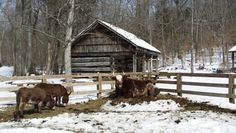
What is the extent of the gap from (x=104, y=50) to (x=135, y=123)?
74.4ft

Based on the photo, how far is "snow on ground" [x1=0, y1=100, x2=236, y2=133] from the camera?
32.2ft

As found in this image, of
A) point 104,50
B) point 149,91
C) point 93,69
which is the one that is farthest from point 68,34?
point 93,69

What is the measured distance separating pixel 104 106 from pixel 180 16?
2328 inches

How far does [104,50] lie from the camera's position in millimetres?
33250

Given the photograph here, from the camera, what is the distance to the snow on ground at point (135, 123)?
980 cm

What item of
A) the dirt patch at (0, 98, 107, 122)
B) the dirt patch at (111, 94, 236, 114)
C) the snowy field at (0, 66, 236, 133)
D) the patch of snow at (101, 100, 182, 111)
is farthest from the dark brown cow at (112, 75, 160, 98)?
the snowy field at (0, 66, 236, 133)

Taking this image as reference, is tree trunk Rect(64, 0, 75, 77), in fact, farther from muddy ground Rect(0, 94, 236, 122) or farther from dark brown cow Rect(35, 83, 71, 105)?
dark brown cow Rect(35, 83, 71, 105)

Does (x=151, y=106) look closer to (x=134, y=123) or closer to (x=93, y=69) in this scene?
(x=134, y=123)

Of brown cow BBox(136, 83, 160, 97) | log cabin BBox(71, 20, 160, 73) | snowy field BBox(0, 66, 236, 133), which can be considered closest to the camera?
snowy field BBox(0, 66, 236, 133)

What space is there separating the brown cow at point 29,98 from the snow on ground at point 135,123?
2.07 ft

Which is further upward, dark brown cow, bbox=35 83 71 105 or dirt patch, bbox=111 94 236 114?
dark brown cow, bbox=35 83 71 105

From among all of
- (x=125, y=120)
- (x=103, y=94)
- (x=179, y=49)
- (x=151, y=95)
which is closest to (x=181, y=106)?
(x=151, y=95)

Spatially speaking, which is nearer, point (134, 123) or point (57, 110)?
point (134, 123)

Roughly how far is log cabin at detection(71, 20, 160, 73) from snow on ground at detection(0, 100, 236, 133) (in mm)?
19573
